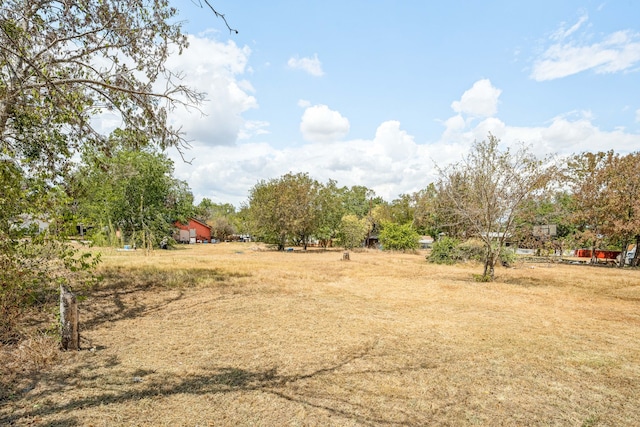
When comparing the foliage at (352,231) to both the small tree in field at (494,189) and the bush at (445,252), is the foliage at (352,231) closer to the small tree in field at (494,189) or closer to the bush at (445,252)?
the bush at (445,252)

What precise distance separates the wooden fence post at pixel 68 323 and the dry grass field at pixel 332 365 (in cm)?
27

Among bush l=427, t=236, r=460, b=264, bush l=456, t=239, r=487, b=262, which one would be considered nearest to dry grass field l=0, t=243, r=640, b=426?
bush l=456, t=239, r=487, b=262

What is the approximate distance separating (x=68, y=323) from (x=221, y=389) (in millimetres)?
3206

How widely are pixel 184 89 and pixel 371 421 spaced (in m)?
6.96

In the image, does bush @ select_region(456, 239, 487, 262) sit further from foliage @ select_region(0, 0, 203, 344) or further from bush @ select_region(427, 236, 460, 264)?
foliage @ select_region(0, 0, 203, 344)

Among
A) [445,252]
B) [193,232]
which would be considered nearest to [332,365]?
[445,252]

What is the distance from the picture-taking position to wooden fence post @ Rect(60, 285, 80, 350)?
5738 millimetres

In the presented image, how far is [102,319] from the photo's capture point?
7.75m

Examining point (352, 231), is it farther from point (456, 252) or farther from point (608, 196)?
point (608, 196)

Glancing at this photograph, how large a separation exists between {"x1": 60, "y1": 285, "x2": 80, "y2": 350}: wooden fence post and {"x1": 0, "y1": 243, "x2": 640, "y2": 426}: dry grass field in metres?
0.27

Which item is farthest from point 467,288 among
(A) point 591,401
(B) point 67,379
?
(B) point 67,379

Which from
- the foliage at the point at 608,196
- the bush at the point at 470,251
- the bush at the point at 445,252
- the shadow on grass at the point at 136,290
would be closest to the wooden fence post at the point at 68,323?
the shadow on grass at the point at 136,290

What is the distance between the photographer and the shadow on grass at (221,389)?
387 cm

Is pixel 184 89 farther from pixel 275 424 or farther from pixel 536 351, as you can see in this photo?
pixel 536 351
